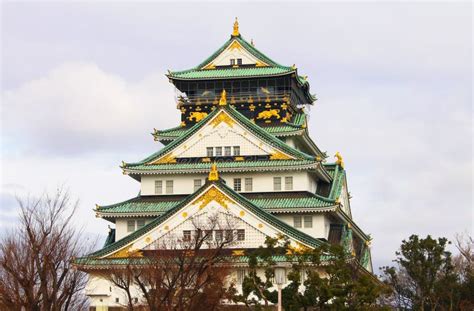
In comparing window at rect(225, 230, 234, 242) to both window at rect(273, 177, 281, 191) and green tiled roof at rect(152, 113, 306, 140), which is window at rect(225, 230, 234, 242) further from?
green tiled roof at rect(152, 113, 306, 140)

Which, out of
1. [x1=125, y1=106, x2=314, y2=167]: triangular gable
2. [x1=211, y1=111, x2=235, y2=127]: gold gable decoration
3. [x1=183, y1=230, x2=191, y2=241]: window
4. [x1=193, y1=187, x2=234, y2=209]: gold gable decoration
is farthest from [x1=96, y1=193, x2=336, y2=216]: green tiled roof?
[x1=211, y1=111, x2=235, y2=127]: gold gable decoration

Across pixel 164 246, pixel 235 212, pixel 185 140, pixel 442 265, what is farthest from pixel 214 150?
pixel 442 265

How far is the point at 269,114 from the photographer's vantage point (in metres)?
75.7

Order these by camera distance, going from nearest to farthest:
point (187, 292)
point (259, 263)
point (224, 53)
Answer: point (187, 292) < point (259, 263) < point (224, 53)

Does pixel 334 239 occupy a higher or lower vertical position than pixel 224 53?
lower

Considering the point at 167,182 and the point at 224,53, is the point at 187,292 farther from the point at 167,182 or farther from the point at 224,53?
the point at 224,53

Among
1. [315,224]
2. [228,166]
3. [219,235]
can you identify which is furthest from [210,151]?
[219,235]

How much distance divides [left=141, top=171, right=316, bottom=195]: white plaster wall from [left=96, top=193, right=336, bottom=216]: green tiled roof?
0.74m

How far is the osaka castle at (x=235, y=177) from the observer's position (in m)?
64.4

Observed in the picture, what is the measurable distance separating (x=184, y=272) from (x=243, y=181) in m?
20.7

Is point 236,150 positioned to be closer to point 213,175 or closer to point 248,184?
point 248,184

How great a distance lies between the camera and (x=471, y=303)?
2702 inches

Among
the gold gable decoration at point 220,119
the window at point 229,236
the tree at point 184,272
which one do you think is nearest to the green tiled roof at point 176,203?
the tree at point 184,272

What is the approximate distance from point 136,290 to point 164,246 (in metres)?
5.52
